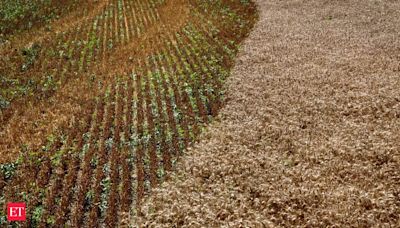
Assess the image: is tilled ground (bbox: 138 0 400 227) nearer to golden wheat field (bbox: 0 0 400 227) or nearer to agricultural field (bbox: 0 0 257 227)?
golden wheat field (bbox: 0 0 400 227)

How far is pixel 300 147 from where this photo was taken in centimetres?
1500

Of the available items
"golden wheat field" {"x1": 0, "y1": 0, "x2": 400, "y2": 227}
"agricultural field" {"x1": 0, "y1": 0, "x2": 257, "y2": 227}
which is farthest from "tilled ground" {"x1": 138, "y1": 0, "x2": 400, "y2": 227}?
"agricultural field" {"x1": 0, "y1": 0, "x2": 257, "y2": 227}

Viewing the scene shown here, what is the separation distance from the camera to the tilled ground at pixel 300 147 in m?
11.9

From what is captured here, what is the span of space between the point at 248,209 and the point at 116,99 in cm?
1043

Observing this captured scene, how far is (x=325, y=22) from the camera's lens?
30.7 meters

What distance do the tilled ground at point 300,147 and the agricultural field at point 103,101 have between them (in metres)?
1.27

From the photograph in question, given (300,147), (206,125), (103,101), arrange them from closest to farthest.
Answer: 1. (300,147)
2. (206,125)
3. (103,101)

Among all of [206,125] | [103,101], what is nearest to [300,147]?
[206,125]

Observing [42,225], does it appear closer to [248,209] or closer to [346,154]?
[248,209]

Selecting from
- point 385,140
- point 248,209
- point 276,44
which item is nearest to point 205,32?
point 276,44

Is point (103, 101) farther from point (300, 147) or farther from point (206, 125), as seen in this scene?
point (300, 147)

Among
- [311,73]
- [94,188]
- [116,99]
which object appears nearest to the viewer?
[94,188]

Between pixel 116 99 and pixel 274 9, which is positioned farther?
pixel 274 9

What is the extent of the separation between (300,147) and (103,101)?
33.1 ft
